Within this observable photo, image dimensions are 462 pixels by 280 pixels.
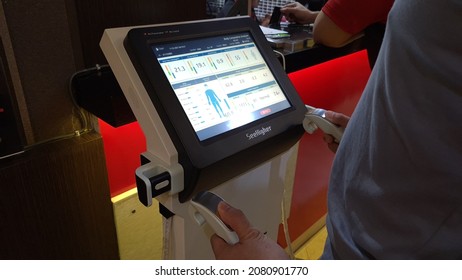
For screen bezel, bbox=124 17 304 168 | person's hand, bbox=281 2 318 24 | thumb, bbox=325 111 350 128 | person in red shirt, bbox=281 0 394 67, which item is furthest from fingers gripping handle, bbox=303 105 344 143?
person's hand, bbox=281 2 318 24

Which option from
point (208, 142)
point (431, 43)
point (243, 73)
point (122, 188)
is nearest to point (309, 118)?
point (243, 73)

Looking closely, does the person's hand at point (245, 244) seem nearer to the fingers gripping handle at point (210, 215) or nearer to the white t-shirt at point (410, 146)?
the fingers gripping handle at point (210, 215)

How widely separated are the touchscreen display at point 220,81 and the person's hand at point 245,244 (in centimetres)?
15

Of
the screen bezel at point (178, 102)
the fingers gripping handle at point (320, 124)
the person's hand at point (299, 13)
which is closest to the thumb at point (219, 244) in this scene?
the screen bezel at point (178, 102)

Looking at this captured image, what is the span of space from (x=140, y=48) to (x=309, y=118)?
17.3 inches

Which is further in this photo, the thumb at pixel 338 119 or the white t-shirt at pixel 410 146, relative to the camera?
the thumb at pixel 338 119

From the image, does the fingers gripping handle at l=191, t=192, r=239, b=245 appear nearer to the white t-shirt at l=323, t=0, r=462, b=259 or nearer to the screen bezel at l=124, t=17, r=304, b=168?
the screen bezel at l=124, t=17, r=304, b=168

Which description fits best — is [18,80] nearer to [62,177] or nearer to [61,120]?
[61,120]

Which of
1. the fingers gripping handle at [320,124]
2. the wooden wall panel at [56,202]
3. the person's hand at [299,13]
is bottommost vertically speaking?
the wooden wall panel at [56,202]

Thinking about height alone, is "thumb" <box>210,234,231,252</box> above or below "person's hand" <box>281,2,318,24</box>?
below

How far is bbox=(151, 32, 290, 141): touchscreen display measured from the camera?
2.28ft

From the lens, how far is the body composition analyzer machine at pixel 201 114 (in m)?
0.65

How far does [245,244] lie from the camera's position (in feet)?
2.20

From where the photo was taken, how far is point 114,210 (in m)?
1.05
